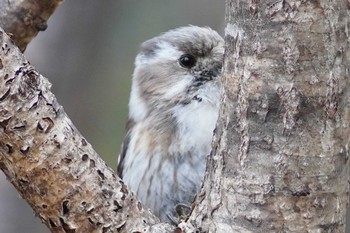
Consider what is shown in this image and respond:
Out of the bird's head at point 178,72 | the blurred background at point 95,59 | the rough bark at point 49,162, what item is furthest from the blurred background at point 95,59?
the rough bark at point 49,162

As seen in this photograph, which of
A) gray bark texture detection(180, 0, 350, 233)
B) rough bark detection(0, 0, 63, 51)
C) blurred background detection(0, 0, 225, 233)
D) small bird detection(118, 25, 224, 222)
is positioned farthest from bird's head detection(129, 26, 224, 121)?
blurred background detection(0, 0, 225, 233)

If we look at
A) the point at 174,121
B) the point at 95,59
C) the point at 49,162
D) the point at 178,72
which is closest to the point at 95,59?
the point at 95,59

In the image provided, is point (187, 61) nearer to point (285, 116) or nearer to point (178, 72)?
point (178, 72)

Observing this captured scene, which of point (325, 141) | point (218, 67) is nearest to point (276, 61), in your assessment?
point (325, 141)

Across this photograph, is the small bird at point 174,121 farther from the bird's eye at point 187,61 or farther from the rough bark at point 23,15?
the rough bark at point 23,15

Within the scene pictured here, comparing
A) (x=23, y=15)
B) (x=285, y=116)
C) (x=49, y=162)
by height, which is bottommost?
(x=49, y=162)

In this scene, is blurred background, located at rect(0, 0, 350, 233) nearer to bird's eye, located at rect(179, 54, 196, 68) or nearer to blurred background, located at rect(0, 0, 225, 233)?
blurred background, located at rect(0, 0, 225, 233)
